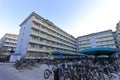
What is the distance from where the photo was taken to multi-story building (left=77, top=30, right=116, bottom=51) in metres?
42.0

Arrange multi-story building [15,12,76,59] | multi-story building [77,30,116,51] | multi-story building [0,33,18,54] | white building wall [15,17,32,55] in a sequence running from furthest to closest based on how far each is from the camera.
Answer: multi-story building [0,33,18,54] < multi-story building [77,30,116,51] < white building wall [15,17,32,55] < multi-story building [15,12,76,59]

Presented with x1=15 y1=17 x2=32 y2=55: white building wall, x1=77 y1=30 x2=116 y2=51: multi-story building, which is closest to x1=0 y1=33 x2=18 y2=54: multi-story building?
x1=15 y1=17 x2=32 y2=55: white building wall

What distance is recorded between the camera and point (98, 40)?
4666 cm

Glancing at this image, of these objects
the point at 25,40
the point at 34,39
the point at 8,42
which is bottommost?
the point at 25,40

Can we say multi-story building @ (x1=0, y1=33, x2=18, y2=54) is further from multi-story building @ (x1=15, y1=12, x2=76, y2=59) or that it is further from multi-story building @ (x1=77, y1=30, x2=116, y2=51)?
multi-story building @ (x1=77, y1=30, x2=116, y2=51)

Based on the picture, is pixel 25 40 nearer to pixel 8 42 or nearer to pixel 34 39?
pixel 34 39

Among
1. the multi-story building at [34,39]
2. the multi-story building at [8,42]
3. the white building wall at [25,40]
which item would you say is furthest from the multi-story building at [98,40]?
the multi-story building at [8,42]

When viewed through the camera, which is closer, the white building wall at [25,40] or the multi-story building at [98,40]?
the white building wall at [25,40]

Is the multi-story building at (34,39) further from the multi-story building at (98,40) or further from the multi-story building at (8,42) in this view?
the multi-story building at (98,40)

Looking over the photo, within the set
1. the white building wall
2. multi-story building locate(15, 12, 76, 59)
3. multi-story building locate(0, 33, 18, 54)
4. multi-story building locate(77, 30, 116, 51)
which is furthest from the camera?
multi-story building locate(0, 33, 18, 54)

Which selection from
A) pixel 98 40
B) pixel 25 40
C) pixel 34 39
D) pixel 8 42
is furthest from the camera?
pixel 8 42

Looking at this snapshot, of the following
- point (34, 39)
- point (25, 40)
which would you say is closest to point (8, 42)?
point (25, 40)

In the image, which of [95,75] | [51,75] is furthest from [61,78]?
[95,75]

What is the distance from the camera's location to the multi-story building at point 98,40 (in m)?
42.0
